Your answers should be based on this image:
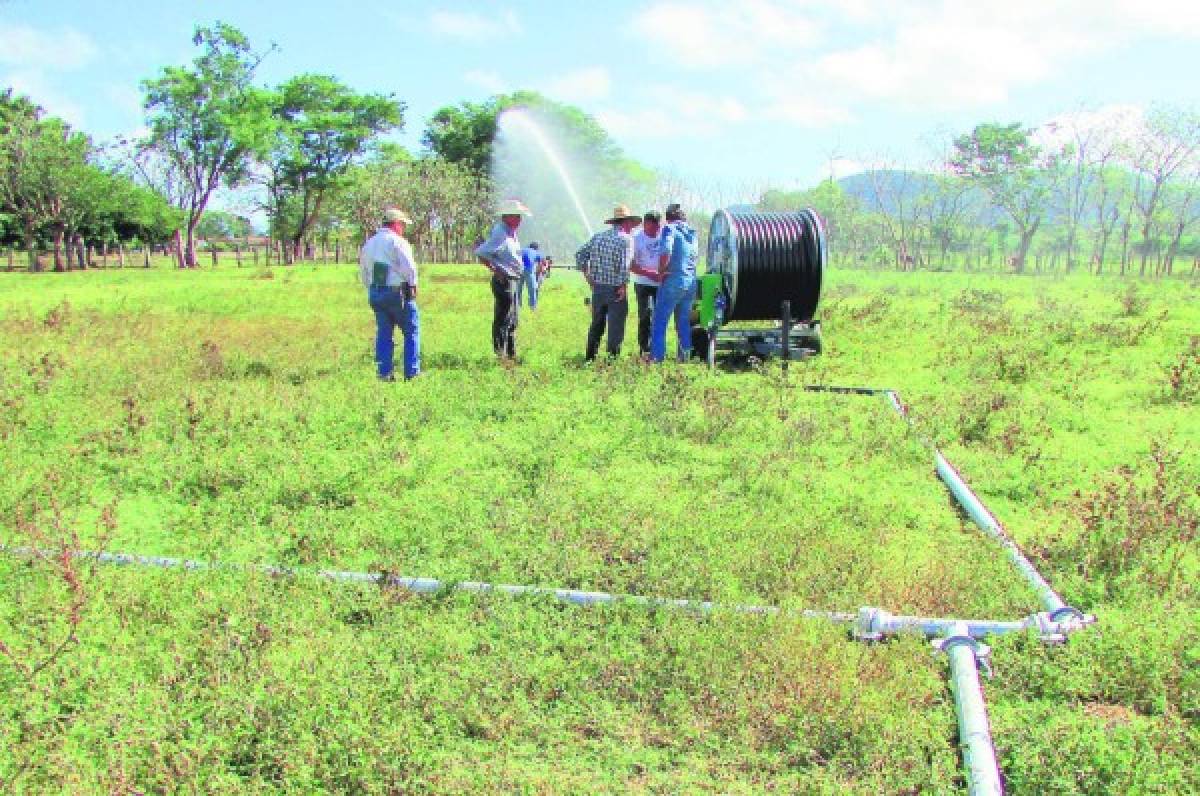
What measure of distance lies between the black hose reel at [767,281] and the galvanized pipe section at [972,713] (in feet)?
23.5

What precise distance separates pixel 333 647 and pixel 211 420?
4.26m

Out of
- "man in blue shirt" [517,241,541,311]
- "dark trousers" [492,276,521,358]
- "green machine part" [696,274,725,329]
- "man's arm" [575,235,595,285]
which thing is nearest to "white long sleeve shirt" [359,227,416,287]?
"dark trousers" [492,276,521,358]

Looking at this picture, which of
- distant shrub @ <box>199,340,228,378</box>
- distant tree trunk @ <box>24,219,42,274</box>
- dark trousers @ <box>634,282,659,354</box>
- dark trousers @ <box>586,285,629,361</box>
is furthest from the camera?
distant tree trunk @ <box>24,219,42,274</box>

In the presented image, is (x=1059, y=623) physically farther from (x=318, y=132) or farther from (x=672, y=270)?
(x=318, y=132)

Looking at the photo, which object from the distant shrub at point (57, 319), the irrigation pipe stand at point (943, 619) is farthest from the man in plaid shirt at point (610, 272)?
the distant shrub at point (57, 319)

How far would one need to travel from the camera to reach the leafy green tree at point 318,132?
6141 cm

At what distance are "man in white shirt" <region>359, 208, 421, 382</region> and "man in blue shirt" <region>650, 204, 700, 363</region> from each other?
296cm

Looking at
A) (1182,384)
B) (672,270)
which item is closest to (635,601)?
(672,270)

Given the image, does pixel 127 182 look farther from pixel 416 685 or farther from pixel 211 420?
pixel 416 685

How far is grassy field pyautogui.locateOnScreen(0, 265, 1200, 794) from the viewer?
3.02 metres

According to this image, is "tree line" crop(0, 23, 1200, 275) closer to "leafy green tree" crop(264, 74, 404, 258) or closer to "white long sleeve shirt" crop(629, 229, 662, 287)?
"leafy green tree" crop(264, 74, 404, 258)

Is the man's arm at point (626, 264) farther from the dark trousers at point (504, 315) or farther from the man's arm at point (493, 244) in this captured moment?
the man's arm at point (493, 244)

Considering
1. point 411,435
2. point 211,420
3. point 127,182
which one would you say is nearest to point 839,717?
point 411,435

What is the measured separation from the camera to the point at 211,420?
7.20 m
